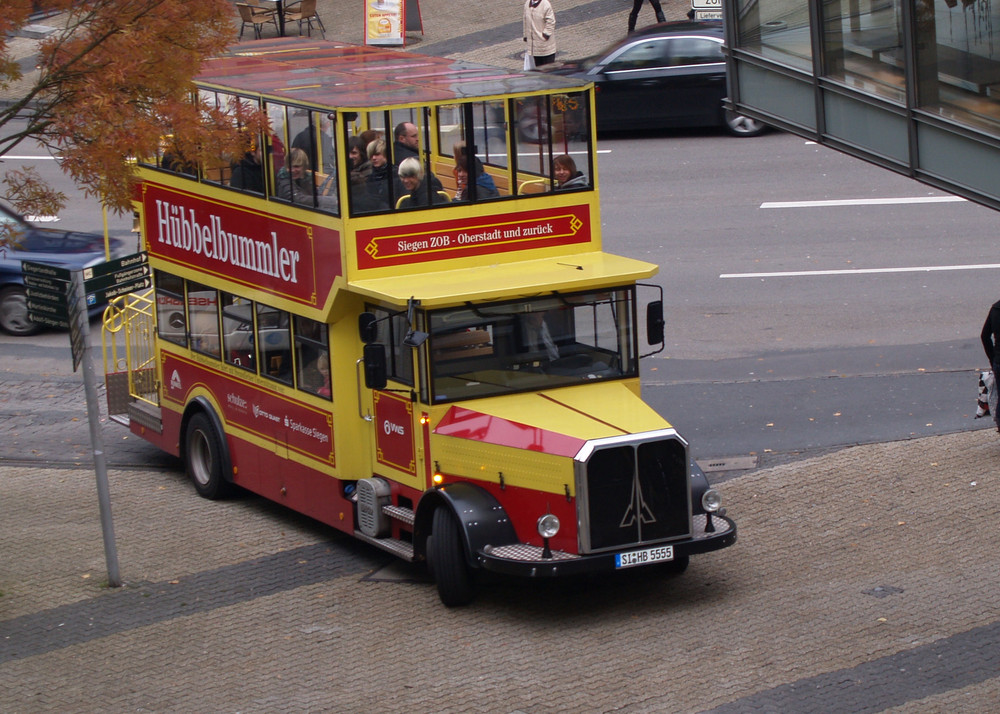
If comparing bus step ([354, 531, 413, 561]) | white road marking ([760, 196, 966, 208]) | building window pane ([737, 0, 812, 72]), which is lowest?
bus step ([354, 531, 413, 561])

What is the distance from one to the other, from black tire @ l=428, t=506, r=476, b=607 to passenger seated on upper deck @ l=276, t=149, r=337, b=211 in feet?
8.08

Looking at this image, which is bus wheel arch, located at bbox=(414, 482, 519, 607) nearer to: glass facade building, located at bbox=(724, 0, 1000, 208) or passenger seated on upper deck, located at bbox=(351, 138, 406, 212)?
passenger seated on upper deck, located at bbox=(351, 138, 406, 212)

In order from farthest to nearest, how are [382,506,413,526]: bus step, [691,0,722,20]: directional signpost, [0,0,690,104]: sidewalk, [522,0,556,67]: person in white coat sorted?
[0,0,690,104]: sidewalk < [691,0,722,20]: directional signpost < [522,0,556,67]: person in white coat < [382,506,413,526]: bus step

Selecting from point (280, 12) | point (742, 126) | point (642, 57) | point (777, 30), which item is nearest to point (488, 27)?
point (280, 12)

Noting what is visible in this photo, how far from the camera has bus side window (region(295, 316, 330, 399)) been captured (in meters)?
11.1

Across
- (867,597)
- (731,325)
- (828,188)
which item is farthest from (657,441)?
(828,188)

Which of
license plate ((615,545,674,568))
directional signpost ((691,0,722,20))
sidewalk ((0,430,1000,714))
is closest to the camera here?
sidewalk ((0,430,1000,714))

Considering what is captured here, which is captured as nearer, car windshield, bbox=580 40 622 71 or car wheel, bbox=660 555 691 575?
car wheel, bbox=660 555 691 575

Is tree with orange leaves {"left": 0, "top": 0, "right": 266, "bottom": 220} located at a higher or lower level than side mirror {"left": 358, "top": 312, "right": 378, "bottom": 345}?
higher

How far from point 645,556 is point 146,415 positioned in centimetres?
633

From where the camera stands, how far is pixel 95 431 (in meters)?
10.8

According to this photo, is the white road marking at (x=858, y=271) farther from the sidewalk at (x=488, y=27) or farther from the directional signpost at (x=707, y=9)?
the sidewalk at (x=488, y=27)

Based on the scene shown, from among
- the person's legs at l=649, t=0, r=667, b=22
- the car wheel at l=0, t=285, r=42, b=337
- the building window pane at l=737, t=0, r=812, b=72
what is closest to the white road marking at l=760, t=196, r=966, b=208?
the building window pane at l=737, t=0, r=812, b=72

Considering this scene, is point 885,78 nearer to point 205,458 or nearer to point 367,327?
point 367,327
